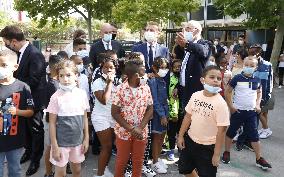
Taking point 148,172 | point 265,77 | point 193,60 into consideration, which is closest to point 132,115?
point 148,172

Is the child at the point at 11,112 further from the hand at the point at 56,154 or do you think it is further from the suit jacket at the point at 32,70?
the suit jacket at the point at 32,70

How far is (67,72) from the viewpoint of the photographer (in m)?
3.62

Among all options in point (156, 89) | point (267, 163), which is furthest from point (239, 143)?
point (156, 89)

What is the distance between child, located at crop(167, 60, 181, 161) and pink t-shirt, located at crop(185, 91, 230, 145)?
59.8 inches

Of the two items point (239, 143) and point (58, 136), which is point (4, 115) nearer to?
point (58, 136)

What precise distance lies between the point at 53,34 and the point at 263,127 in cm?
4257

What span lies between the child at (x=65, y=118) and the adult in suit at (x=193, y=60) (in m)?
1.75

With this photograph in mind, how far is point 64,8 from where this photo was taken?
2734cm

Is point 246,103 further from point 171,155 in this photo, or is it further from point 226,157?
point 171,155

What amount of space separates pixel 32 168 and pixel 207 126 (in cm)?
249

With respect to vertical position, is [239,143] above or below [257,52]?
below

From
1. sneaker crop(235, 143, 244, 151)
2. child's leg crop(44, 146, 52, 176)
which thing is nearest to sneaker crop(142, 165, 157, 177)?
child's leg crop(44, 146, 52, 176)

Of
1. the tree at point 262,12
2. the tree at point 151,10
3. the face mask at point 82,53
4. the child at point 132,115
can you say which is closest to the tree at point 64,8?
the tree at point 151,10

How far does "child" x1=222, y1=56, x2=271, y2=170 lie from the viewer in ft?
17.1
